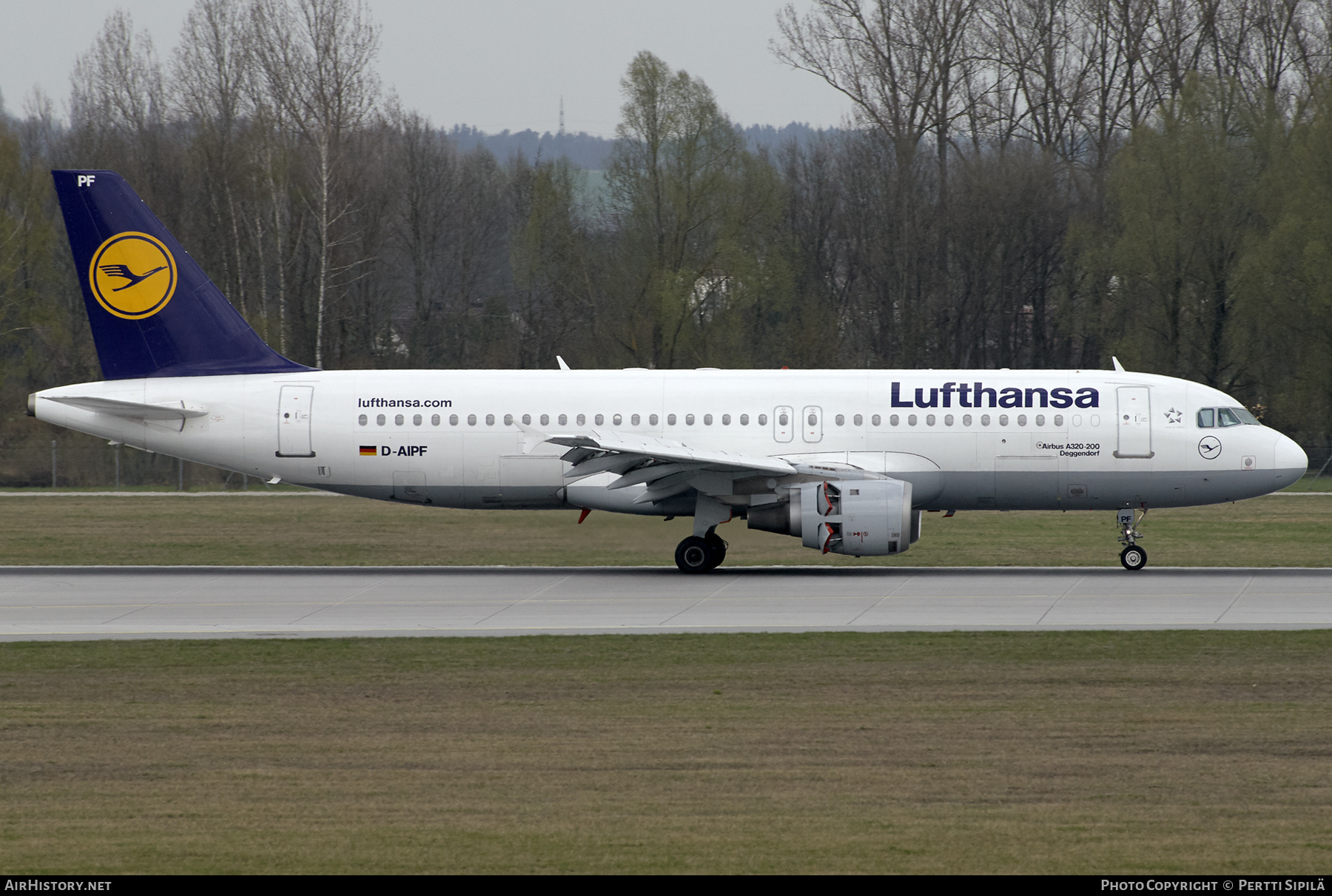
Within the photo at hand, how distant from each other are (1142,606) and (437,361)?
4933cm

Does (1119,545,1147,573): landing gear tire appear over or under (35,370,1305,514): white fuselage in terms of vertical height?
under

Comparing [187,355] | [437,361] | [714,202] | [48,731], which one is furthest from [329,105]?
[48,731]

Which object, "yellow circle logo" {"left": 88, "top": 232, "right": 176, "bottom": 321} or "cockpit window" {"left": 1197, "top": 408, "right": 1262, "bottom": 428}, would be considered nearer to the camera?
"cockpit window" {"left": 1197, "top": 408, "right": 1262, "bottom": 428}

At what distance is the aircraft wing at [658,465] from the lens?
82.2ft

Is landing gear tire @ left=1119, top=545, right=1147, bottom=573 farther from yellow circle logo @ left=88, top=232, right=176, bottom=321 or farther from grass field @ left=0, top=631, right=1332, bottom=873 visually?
yellow circle logo @ left=88, top=232, right=176, bottom=321

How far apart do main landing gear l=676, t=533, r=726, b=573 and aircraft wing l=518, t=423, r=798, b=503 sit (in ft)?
3.37

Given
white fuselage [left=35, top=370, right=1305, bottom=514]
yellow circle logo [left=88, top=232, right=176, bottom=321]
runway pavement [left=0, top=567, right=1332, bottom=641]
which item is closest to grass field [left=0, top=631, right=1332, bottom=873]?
runway pavement [left=0, top=567, right=1332, bottom=641]

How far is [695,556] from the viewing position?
2677 centimetres

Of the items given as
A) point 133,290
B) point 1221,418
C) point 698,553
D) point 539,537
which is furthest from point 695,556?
point 133,290

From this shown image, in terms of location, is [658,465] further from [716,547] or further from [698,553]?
[716,547]

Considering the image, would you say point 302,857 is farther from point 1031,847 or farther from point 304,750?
point 1031,847

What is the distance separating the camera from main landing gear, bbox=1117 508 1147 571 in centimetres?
2666

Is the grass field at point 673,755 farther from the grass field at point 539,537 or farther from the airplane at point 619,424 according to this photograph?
the grass field at point 539,537

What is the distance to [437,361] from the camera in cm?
6750
